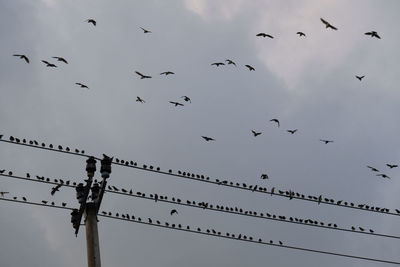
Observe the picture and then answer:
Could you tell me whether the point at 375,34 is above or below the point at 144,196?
above

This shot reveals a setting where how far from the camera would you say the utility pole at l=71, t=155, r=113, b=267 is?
61.5 ft

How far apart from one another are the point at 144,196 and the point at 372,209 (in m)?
11.9

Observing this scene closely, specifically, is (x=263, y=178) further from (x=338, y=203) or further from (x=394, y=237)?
(x=394, y=237)

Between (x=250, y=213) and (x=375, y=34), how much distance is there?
1140 centimetres

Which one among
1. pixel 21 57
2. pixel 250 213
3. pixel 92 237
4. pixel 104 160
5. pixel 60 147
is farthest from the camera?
pixel 21 57

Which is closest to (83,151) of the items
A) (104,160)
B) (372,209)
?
(104,160)

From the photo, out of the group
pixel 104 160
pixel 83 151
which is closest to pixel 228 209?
pixel 83 151

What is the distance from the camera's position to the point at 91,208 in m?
19.7

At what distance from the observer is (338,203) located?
93.2 feet

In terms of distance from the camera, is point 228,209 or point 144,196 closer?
point 144,196

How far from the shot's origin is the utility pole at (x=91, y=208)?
18750 mm

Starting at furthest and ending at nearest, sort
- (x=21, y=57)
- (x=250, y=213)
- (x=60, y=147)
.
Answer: (x=21, y=57)
(x=250, y=213)
(x=60, y=147)

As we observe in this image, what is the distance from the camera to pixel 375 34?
3234 cm

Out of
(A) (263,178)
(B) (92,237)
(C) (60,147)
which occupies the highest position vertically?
(A) (263,178)
